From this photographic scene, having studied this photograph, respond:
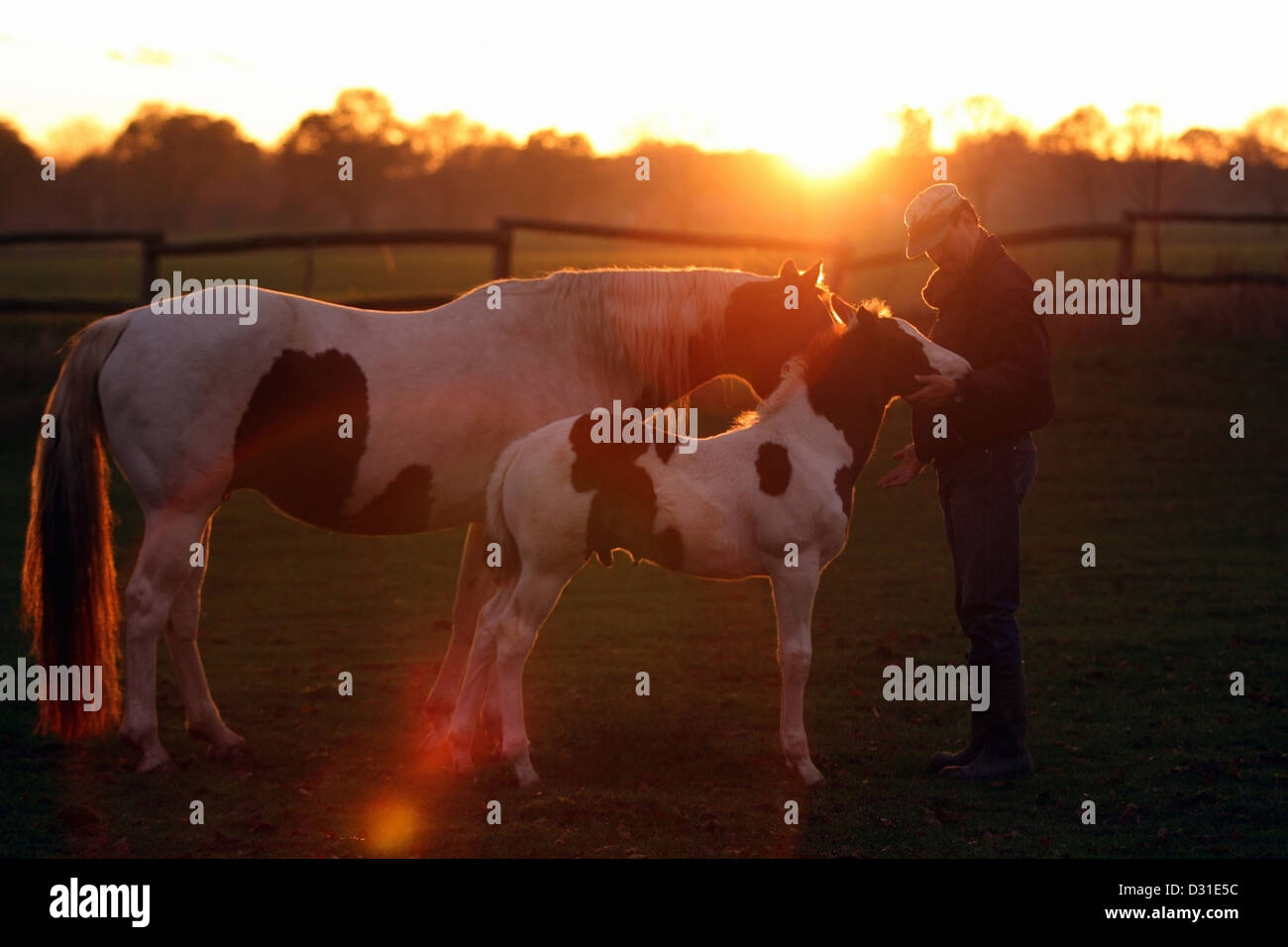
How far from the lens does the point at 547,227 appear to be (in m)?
17.9

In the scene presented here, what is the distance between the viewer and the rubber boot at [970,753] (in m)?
5.91

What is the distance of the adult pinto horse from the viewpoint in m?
6.22

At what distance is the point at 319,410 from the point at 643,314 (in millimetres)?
1640

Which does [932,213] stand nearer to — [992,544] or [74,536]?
[992,544]

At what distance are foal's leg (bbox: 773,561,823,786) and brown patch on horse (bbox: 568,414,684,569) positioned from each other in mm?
495

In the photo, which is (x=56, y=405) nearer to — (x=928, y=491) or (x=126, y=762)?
(x=126, y=762)

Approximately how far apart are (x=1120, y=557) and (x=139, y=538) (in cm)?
861

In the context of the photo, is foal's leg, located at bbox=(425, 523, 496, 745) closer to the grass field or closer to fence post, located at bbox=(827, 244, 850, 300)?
the grass field

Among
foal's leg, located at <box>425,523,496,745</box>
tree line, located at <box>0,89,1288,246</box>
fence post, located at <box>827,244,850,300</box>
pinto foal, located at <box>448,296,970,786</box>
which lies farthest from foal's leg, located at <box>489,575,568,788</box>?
tree line, located at <box>0,89,1288,246</box>

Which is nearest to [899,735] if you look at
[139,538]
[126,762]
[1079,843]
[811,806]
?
[811,806]

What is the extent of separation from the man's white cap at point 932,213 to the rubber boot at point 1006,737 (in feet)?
6.42

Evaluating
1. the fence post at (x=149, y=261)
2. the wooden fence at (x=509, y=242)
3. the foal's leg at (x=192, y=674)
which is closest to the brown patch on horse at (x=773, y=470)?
the foal's leg at (x=192, y=674)
